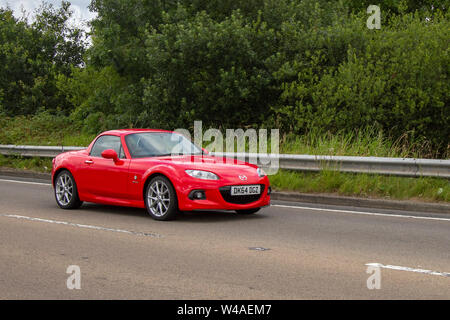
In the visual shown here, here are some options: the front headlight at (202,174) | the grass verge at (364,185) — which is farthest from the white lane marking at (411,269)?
the grass verge at (364,185)

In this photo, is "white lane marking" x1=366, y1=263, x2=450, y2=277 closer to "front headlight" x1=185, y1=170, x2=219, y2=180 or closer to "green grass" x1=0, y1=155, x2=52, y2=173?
"front headlight" x1=185, y1=170, x2=219, y2=180

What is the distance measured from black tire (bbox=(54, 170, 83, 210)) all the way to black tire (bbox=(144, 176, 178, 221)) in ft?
6.06

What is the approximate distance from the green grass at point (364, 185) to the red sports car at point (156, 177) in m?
3.03

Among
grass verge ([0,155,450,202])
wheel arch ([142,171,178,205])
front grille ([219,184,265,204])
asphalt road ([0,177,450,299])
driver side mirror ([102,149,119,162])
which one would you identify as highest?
driver side mirror ([102,149,119,162])

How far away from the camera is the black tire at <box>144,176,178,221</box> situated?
32.1 ft


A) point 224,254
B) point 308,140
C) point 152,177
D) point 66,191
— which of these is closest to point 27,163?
point 308,140

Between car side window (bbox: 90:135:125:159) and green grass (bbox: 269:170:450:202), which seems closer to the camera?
car side window (bbox: 90:135:125:159)

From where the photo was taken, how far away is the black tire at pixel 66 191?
11384 millimetres

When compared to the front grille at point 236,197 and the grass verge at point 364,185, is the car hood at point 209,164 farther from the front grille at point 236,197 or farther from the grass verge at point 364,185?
the grass verge at point 364,185

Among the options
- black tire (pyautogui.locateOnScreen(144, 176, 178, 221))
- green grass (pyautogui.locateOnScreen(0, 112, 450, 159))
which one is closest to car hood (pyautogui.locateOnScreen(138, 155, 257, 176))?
black tire (pyautogui.locateOnScreen(144, 176, 178, 221))

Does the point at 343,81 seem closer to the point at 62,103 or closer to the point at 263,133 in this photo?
the point at 263,133

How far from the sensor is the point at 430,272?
6.64 m

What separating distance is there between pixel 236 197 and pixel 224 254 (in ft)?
7.99

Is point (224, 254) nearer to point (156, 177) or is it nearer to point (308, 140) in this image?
point (156, 177)
